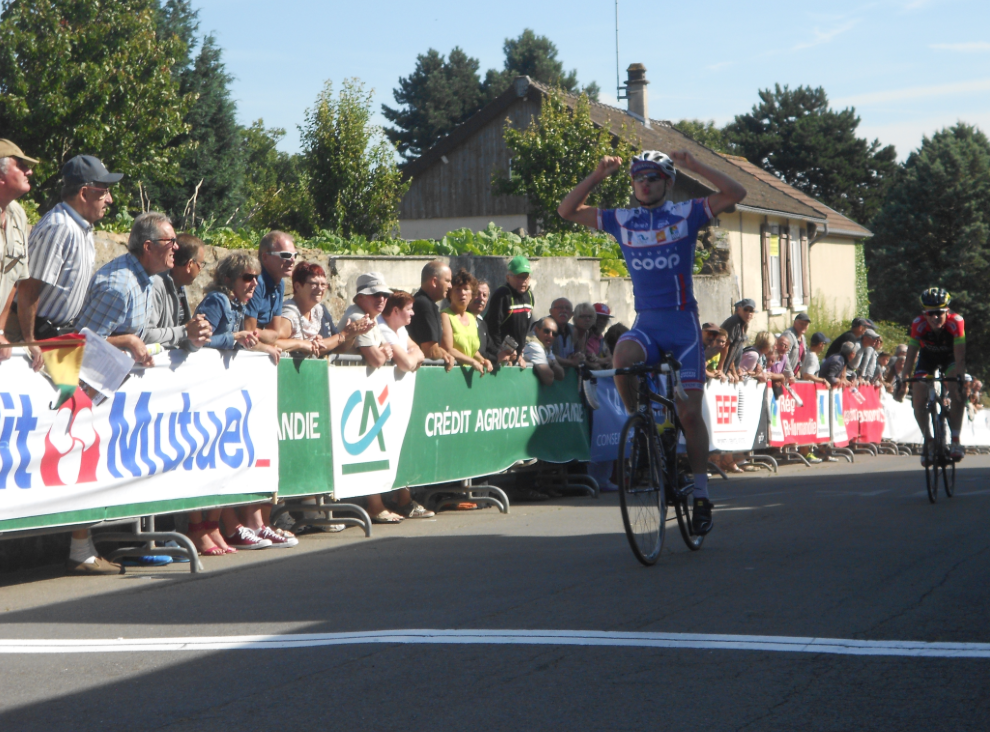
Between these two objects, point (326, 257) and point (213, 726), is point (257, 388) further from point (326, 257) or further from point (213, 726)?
point (326, 257)

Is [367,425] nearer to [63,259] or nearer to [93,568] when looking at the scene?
[93,568]

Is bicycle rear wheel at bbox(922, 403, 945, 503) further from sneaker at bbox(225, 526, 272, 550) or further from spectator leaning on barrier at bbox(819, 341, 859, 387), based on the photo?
spectator leaning on barrier at bbox(819, 341, 859, 387)

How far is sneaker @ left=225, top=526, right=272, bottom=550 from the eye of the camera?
874cm

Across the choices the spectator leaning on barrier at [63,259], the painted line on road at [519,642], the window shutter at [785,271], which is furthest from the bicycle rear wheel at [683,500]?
the window shutter at [785,271]

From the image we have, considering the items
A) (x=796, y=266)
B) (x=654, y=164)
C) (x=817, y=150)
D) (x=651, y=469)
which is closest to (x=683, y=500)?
(x=651, y=469)

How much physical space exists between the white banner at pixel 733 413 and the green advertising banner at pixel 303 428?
7.60m

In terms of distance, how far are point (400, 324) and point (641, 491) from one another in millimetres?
4103

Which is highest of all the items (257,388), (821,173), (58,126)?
(821,173)

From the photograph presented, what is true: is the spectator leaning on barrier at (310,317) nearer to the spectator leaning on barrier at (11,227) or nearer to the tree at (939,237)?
the spectator leaning on barrier at (11,227)

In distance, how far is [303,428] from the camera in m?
9.12

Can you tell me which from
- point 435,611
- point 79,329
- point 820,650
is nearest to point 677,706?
point 820,650

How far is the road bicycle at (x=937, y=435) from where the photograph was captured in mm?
11766

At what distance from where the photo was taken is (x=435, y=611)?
19.0 feet

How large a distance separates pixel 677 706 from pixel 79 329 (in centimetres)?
502
